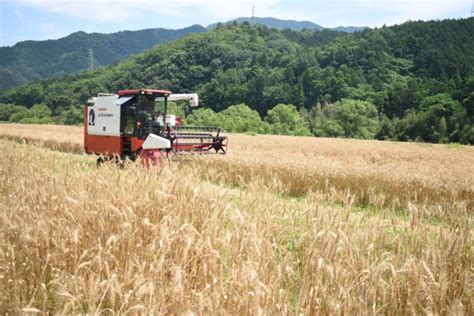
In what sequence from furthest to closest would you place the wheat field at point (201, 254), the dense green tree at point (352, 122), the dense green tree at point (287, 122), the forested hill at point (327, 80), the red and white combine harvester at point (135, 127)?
the dense green tree at point (287, 122) → the forested hill at point (327, 80) → the dense green tree at point (352, 122) → the red and white combine harvester at point (135, 127) → the wheat field at point (201, 254)

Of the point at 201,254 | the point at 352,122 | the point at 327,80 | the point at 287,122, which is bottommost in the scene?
the point at 201,254

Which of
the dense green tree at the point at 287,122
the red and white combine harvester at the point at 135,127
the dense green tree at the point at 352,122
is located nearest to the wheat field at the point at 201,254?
the red and white combine harvester at the point at 135,127

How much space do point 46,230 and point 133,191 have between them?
127 centimetres

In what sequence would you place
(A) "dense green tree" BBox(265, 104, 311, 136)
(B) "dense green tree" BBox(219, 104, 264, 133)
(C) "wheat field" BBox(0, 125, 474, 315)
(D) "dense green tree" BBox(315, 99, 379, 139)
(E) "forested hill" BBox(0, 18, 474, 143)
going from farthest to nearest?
(A) "dense green tree" BBox(265, 104, 311, 136)
(E) "forested hill" BBox(0, 18, 474, 143)
(D) "dense green tree" BBox(315, 99, 379, 139)
(B) "dense green tree" BBox(219, 104, 264, 133)
(C) "wheat field" BBox(0, 125, 474, 315)

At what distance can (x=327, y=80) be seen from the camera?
93.6m

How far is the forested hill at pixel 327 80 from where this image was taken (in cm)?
7294

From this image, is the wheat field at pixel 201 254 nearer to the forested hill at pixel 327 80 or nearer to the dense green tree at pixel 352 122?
the forested hill at pixel 327 80

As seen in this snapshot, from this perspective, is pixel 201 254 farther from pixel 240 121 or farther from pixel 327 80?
pixel 327 80

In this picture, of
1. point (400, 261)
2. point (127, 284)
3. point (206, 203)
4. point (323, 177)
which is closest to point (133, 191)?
point (206, 203)

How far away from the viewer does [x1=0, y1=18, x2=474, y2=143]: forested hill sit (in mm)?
72938

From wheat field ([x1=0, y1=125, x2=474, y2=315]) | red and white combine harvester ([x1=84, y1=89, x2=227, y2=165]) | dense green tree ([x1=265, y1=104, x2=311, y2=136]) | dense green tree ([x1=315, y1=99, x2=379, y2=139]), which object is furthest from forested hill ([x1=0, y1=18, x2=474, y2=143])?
wheat field ([x1=0, y1=125, x2=474, y2=315])

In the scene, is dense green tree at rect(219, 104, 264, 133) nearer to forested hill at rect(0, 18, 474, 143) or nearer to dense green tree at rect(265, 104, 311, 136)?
forested hill at rect(0, 18, 474, 143)

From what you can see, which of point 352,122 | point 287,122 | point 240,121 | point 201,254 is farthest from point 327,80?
point 201,254

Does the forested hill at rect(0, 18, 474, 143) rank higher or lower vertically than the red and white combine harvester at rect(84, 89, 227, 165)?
higher
